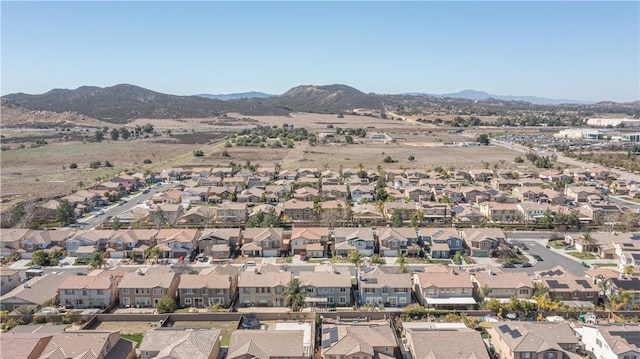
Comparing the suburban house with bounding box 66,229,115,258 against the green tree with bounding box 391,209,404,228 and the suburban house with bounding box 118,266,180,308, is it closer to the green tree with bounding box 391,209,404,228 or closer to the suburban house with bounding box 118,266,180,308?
the suburban house with bounding box 118,266,180,308

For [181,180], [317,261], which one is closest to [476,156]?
[181,180]

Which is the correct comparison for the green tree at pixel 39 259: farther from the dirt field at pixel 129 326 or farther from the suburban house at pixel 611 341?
the suburban house at pixel 611 341

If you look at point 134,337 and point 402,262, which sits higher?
point 402,262

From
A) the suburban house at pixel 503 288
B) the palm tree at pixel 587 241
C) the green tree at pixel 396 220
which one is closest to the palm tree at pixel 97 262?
the green tree at pixel 396 220

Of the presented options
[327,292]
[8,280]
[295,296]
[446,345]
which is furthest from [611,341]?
[8,280]

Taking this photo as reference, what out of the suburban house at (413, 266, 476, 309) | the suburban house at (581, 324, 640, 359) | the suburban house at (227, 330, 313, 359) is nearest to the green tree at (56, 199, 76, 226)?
the suburban house at (227, 330, 313, 359)

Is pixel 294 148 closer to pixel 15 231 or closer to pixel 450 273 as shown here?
pixel 15 231

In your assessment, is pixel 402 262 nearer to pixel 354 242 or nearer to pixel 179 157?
pixel 354 242
